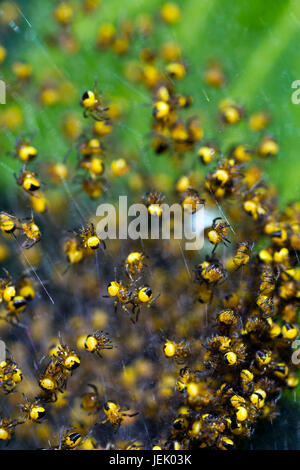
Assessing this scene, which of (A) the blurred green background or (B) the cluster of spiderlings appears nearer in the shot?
(B) the cluster of spiderlings

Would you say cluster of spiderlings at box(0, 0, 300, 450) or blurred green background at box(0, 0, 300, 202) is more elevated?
blurred green background at box(0, 0, 300, 202)

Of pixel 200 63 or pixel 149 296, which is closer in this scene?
pixel 149 296

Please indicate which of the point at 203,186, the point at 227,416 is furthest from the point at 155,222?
the point at 227,416

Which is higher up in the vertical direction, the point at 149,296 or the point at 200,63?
the point at 200,63

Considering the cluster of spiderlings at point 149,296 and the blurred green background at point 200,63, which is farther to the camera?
the blurred green background at point 200,63

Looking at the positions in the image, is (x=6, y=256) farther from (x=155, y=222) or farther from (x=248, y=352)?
(x=248, y=352)
